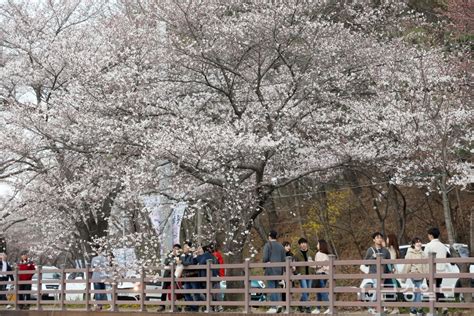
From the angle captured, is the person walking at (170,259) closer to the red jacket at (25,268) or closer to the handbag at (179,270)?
the handbag at (179,270)

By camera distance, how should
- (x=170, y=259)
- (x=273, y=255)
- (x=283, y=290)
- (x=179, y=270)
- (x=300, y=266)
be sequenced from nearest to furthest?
1. (x=283, y=290)
2. (x=273, y=255)
3. (x=300, y=266)
4. (x=179, y=270)
5. (x=170, y=259)

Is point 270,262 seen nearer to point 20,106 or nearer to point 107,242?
point 107,242

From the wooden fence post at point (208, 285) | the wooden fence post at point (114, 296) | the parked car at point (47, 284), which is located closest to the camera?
the wooden fence post at point (208, 285)

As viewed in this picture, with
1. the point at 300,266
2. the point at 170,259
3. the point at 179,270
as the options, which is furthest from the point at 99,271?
the point at 300,266

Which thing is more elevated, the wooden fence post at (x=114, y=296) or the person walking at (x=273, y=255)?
the person walking at (x=273, y=255)

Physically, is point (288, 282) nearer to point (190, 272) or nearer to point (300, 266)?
point (300, 266)

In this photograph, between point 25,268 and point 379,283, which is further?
point 25,268

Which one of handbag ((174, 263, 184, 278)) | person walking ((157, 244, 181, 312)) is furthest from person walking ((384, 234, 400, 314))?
person walking ((157, 244, 181, 312))

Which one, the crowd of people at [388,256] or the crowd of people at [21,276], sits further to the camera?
the crowd of people at [21,276]

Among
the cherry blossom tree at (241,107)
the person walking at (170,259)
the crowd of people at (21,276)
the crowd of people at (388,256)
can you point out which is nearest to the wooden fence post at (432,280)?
the crowd of people at (388,256)

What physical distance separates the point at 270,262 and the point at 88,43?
10480 mm

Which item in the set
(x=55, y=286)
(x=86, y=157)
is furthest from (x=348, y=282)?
(x=86, y=157)

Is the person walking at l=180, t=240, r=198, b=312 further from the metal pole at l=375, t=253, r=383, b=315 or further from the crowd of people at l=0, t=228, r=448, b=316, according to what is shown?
the metal pole at l=375, t=253, r=383, b=315

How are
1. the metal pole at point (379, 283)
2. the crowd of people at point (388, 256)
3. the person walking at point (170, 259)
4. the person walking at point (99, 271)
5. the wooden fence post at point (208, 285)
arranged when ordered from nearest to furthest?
1. the metal pole at point (379, 283)
2. the crowd of people at point (388, 256)
3. the wooden fence post at point (208, 285)
4. the person walking at point (170, 259)
5. the person walking at point (99, 271)
